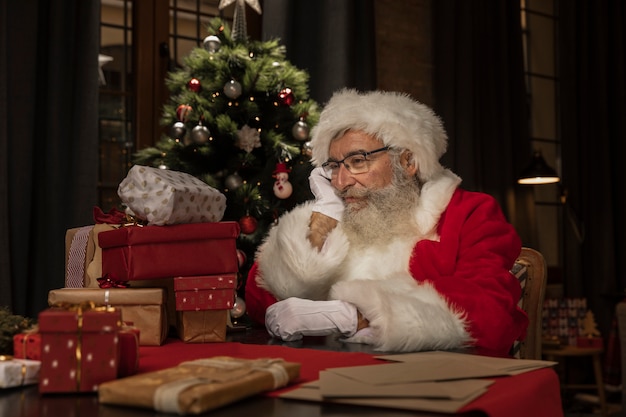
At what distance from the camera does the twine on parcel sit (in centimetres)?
96

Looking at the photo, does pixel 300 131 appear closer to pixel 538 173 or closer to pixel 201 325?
pixel 201 325

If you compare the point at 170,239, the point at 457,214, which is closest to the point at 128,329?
the point at 170,239

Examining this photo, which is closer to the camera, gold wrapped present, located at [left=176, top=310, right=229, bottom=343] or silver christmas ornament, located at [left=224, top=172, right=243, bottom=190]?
gold wrapped present, located at [left=176, top=310, right=229, bottom=343]

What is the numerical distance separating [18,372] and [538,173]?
4.68 m

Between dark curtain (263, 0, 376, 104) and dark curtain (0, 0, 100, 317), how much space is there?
114 cm

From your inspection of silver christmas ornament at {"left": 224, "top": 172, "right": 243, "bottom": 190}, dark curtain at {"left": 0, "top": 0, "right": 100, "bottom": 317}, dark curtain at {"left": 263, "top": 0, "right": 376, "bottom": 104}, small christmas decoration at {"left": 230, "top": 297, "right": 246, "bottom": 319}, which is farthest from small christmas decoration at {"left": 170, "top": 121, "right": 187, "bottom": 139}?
dark curtain at {"left": 263, "top": 0, "right": 376, "bottom": 104}

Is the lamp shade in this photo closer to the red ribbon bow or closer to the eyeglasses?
the eyeglasses

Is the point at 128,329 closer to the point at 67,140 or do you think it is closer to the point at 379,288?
the point at 379,288

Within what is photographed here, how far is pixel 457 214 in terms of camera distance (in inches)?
83.7

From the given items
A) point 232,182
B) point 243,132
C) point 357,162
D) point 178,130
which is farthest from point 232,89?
point 357,162

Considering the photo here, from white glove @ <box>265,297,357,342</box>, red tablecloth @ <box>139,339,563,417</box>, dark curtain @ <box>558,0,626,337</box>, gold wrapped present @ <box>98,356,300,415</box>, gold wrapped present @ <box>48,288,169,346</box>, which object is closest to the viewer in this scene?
gold wrapped present @ <box>98,356,300,415</box>

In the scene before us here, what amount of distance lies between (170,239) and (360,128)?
99 cm

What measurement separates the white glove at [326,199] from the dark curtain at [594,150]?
4248 millimetres

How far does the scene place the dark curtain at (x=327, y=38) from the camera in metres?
4.61
